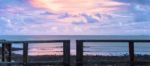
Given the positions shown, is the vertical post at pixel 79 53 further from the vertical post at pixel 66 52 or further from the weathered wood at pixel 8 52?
the weathered wood at pixel 8 52

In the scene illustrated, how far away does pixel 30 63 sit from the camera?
15453mm

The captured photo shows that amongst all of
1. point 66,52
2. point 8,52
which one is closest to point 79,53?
point 66,52

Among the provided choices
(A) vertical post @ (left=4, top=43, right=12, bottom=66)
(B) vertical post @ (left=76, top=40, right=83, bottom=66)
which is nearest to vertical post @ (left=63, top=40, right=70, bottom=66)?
(B) vertical post @ (left=76, top=40, right=83, bottom=66)

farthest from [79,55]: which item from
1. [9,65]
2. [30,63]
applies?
[9,65]

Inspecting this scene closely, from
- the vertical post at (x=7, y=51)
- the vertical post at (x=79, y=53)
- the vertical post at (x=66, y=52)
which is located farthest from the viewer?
the vertical post at (x=7, y=51)

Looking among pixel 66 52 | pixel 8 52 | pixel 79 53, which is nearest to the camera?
pixel 79 53

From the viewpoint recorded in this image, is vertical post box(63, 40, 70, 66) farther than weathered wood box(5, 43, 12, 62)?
No

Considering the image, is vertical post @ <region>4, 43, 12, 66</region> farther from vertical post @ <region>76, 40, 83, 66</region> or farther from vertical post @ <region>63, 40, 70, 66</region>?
vertical post @ <region>76, 40, 83, 66</region>

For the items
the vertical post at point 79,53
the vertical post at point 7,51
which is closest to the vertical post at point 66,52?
the vertical post at point 79,53

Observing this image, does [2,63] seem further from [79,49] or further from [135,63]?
[135,63]

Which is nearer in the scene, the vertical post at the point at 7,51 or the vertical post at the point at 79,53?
the vertical post at the point at 79,53

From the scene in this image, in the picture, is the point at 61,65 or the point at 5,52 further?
the point at 5,52

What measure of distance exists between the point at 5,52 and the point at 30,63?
1959 mm

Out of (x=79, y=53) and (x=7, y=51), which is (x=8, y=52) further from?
(x=79, y=53)
